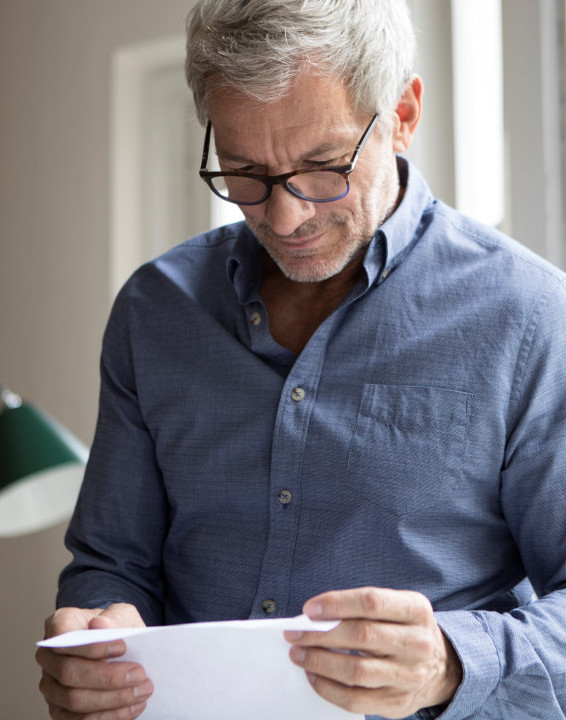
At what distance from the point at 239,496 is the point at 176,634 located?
0.38m

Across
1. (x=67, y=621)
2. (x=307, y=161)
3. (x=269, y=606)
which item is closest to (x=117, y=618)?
(x=67, y=621)

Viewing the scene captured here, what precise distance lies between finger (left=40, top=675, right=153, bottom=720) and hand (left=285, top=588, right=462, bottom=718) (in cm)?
21

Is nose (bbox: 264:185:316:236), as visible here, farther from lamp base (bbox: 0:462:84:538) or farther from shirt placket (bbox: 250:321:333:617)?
lamp base (bbox: 0:462:84:538)

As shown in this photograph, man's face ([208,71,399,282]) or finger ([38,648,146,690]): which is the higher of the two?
man's face ([208,71,399,282])

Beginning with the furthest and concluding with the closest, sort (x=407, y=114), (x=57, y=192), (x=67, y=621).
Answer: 1. (x=57, y=192)
2. (x=407, y=114)
3. (x=67, y=621)

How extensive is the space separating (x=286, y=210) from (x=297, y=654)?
588mm

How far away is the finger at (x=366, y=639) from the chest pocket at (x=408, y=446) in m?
0.29

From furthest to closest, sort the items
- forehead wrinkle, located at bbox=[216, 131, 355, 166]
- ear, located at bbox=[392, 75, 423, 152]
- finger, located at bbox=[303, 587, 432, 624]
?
1. ear, located at bbox=[392, 75, 423, 152]
2. forehead wrinkle, located at bbox=[216, 131, 355, 166]
3. finger, located at bbox=[303, 587, 432, 624]

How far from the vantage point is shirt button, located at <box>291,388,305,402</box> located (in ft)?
4.33

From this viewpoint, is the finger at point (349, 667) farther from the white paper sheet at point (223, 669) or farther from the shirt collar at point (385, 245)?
the shirt collar at point (385, 245)

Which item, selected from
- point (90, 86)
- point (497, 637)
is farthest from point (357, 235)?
point (90, 86)

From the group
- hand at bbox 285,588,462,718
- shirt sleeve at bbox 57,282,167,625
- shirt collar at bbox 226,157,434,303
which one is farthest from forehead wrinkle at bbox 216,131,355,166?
hand at bbox 285,588,462,718

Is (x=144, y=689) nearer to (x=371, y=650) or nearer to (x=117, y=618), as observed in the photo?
(x=117, y=618)

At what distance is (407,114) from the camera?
142 cm
